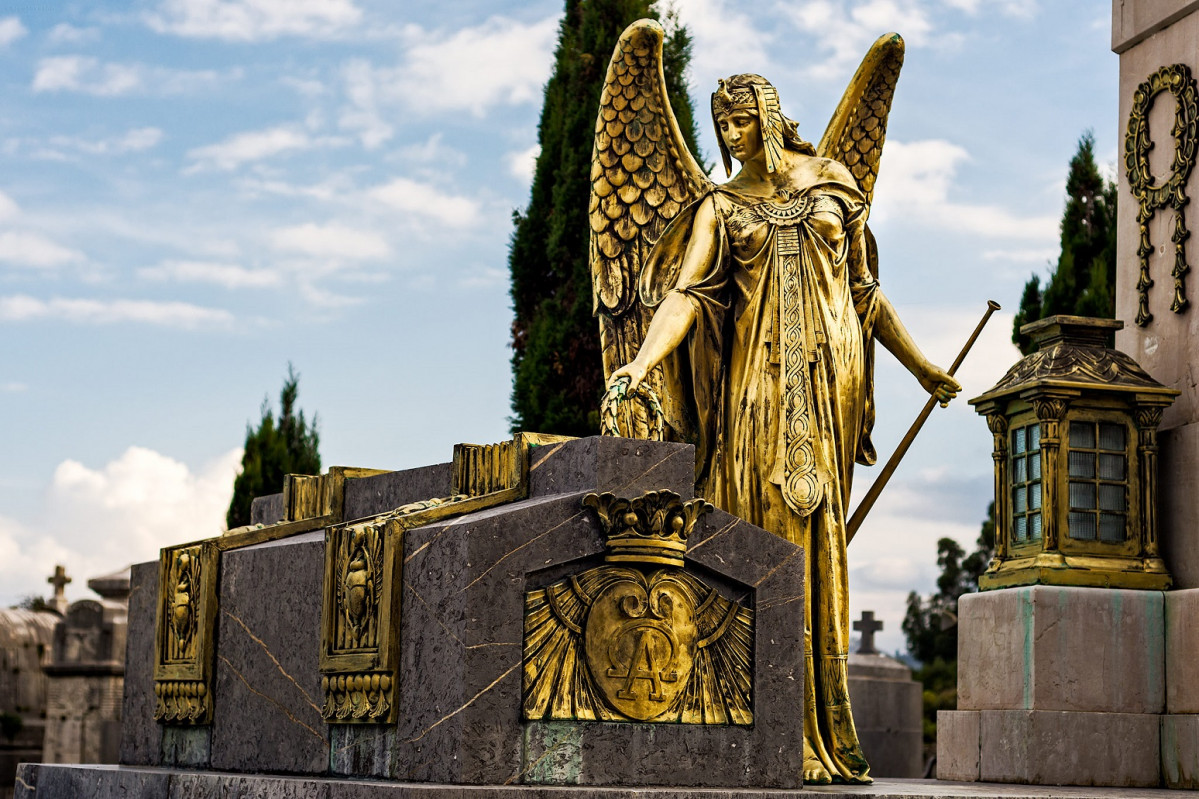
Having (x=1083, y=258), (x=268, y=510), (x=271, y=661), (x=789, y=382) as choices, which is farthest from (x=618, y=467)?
(x=1083, y=258)

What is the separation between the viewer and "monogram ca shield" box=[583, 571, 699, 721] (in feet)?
20.4

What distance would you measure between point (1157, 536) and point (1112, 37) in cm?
314

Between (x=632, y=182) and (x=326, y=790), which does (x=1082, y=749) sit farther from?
(x=326, y=790)

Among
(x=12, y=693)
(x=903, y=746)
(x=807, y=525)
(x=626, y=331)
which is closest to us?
(x=807, y=525)

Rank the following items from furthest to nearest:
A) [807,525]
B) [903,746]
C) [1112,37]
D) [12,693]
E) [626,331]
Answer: [12,693], [903,746], [1112,37], [626,331], [807,525]

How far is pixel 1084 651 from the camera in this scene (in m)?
9.91

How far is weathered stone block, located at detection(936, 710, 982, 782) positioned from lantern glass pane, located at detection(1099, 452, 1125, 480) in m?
1.56

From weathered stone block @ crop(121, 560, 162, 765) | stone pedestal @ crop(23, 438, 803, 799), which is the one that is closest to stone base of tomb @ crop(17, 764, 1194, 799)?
stone pedestal @ crop(23, 438, 803, 799)

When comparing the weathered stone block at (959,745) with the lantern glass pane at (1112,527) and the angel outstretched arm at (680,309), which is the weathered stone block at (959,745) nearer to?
the lantern glass pane at (1112,527)

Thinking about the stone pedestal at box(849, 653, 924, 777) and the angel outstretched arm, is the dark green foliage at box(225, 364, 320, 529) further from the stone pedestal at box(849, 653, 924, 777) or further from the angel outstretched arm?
the angel outstretched arm

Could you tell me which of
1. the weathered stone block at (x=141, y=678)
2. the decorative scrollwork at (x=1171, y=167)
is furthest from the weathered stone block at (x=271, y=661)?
the decorative scrollwork at (x=1171, y=167)

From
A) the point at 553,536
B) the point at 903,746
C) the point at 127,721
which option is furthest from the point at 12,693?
the point at 553,536

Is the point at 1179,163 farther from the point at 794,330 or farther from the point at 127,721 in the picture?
the point at 127,721

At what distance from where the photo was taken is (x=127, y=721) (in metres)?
8.39
